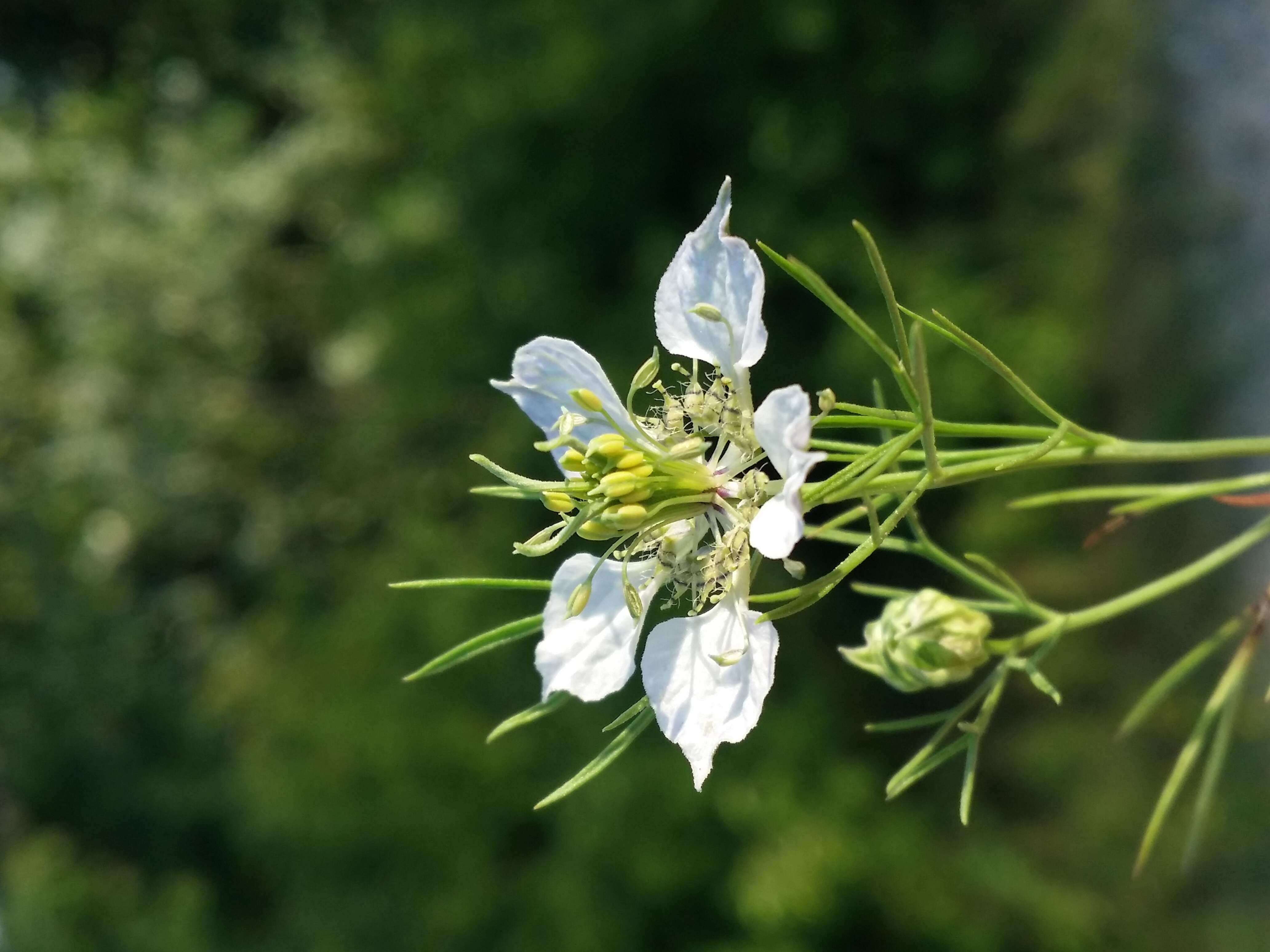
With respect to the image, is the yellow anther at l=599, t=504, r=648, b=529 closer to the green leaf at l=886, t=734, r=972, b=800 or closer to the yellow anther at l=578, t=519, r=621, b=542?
the yellow anther at l=578, t=519, r=621, b=542

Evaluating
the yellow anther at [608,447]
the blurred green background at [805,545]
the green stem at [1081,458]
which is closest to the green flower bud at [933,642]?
the green stem at [1081,458]

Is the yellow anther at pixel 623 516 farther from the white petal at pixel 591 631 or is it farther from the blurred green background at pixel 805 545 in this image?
the blurred green background at pixel 805 545

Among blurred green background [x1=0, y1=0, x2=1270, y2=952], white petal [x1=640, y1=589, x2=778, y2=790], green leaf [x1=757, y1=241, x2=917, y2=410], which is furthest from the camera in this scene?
blurred green background [x1=0, y1=0, x2=1270, y2=952]

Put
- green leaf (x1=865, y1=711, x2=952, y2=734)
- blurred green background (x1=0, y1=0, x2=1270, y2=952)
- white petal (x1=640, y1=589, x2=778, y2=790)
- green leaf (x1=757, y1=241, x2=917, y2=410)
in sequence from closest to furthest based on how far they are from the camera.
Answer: green leaf (x1=757, y1=241, x2=917, y2=410) → white petal (x1=640, y1=589, x2=778, y2=790) → green leaf (x1=865, y1=711, x2=952, y2=734) → blurred green background (x1=0, y1=0, x2=1270, y2=952)

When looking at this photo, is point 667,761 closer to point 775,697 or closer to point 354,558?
point 775,697

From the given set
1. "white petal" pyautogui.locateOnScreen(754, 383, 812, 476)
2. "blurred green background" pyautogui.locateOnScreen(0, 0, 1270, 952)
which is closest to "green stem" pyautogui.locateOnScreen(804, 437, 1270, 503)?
"white petal" pyautogui.locateOnScreen(754, 383, 812, 476)

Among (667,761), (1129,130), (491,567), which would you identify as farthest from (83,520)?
(1129,130)

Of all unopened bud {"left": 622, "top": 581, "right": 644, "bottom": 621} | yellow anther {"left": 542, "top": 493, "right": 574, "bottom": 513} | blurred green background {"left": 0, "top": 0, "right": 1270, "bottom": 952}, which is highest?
yellow anther {"left": 542, "top": 493, "right": 574, "bottom": 513}
